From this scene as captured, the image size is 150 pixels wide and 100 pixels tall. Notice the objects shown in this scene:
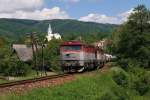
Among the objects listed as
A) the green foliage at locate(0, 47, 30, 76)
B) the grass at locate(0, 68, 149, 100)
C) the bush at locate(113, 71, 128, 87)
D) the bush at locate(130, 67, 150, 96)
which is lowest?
the green foliage at locate(0, 47, 30, 76)

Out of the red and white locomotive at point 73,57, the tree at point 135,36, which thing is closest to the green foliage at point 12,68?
the red and white locomotive at point 73,57

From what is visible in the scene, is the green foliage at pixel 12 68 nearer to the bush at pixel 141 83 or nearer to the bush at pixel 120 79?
the bush at pixel 141 83

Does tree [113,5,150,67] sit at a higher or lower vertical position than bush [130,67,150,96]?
higher

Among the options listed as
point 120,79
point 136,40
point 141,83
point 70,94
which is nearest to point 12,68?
point 136,40

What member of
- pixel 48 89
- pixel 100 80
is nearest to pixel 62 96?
pixel 48 89

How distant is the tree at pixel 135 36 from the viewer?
7356cm

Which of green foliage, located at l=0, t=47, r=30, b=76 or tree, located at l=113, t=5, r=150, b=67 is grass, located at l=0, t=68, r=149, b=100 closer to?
green foliage, located at l=0, t=47, r=30, b=76

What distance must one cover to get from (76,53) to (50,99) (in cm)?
2879

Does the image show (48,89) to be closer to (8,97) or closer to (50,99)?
(50,99)

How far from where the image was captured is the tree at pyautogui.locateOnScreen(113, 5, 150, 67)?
73.6m

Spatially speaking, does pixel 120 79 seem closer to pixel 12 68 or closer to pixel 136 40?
pixel 12 68

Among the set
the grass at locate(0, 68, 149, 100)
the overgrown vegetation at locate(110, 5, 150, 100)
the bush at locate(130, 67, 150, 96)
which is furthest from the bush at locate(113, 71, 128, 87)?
the overgrown vegetation at locate(110, 5, 150, 100)

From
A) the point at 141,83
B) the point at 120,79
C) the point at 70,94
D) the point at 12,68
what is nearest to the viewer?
the point at 70,94

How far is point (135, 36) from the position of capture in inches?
2916
